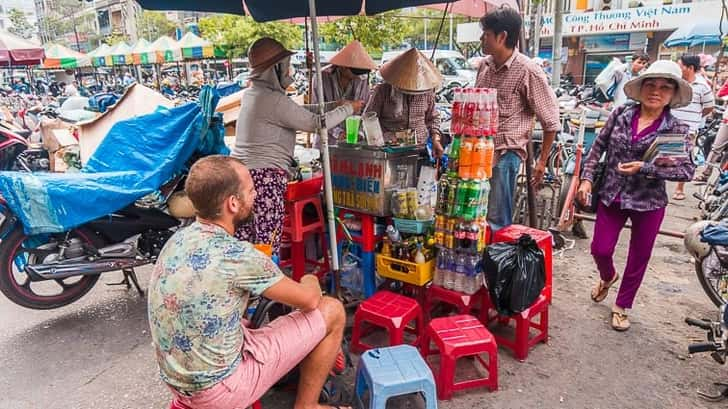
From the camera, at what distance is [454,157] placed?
2832 mm

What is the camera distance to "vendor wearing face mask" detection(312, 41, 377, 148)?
4164 millimetres

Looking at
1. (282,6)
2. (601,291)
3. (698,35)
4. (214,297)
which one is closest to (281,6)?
(282,6)

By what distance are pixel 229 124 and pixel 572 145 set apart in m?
4.39

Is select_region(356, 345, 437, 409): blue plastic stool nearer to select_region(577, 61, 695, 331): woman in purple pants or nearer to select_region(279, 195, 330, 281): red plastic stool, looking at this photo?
select_region(279, 195, 330, 281): red plastic stool

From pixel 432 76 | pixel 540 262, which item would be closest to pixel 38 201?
pixel 432 76

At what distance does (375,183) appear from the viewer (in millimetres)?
3068

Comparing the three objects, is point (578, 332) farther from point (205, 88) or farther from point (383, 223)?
point (205, 88)

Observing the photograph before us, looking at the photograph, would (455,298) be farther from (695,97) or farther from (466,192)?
(695,97)

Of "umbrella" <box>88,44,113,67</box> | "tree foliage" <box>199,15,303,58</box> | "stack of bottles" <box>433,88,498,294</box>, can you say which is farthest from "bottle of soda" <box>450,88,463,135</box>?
"umbrella" <box>88,44,113,67</box>

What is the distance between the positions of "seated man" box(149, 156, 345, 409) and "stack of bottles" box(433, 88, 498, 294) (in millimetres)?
1170

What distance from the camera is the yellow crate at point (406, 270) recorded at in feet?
9.46

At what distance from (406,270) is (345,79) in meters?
2.12

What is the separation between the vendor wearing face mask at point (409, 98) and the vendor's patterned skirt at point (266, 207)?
3.27ft

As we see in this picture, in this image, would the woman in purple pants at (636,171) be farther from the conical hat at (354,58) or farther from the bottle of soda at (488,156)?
the conical hat at (354,58)
